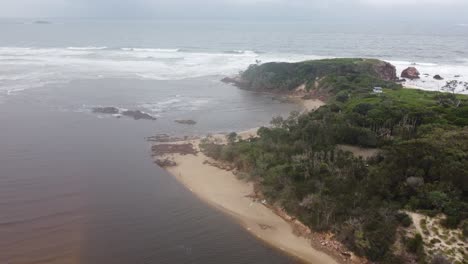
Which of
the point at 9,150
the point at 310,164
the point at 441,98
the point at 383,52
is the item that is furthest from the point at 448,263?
the point at 383,52

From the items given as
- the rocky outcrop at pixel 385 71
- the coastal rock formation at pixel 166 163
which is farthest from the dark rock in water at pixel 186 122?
the rocky outcrop at pixel 385 71

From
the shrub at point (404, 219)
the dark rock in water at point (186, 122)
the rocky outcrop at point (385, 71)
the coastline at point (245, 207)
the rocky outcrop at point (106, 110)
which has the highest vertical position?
the rocky outcrop at point (385, 71)

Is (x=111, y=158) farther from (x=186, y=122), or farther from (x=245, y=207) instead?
(x=245, y=207)

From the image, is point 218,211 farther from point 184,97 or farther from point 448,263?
point 184,97

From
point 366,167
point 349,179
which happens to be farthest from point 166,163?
point 366,167

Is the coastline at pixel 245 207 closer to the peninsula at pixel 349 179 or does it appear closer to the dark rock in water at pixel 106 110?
the peninsula at pixel 349 179

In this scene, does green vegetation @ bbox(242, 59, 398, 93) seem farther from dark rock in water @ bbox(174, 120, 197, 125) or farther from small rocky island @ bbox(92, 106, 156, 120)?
small rocky island @ bbox(92, 106, 156, 120)

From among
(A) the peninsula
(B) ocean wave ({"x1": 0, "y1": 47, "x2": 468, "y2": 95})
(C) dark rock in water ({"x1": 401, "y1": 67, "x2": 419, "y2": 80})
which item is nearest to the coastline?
(A) the peninsula
